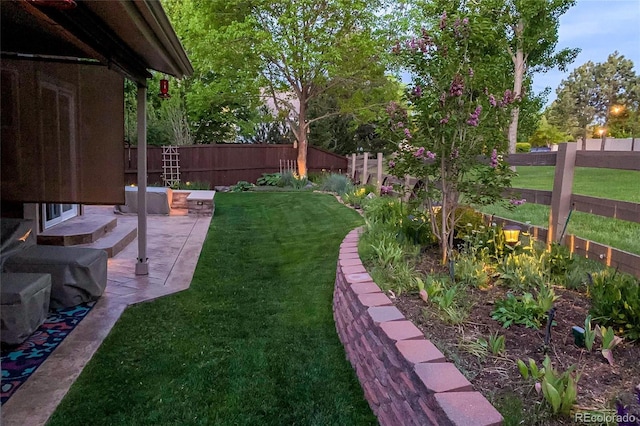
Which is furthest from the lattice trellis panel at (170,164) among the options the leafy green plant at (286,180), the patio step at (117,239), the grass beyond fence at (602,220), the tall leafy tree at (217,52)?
the grass beyond fence at (602,220)

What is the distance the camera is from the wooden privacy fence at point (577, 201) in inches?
118

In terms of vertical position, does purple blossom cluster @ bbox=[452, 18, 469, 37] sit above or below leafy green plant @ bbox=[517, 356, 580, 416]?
above

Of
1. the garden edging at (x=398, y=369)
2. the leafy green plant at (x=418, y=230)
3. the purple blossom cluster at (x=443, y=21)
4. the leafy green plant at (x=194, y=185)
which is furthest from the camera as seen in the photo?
the leafy green plant at (x=194, y=185)

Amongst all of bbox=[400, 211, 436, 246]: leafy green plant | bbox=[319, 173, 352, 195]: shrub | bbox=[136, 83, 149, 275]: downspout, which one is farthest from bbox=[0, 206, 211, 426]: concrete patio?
bbox=[319, 173, 352, 195]: shrub

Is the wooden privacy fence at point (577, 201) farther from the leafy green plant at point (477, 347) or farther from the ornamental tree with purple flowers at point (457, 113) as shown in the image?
the leafy green plant at point (477, 347)

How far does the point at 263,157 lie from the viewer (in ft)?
55.9

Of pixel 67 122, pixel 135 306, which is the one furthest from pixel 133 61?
pixel 135 306

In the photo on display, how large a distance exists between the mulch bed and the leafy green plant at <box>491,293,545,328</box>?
0.03 m

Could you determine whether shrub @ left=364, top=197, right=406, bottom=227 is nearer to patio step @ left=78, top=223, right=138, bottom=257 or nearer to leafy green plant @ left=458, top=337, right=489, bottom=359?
leafy green plant @ left=458, top=337, right=489, bottom=359

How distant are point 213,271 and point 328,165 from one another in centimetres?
1308

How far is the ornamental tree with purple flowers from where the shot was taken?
369 centimetres

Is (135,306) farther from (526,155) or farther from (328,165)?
(328,165)

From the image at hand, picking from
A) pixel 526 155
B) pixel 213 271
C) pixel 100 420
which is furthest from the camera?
pixel 213 271

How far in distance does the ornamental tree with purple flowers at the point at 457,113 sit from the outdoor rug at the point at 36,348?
306 cm
